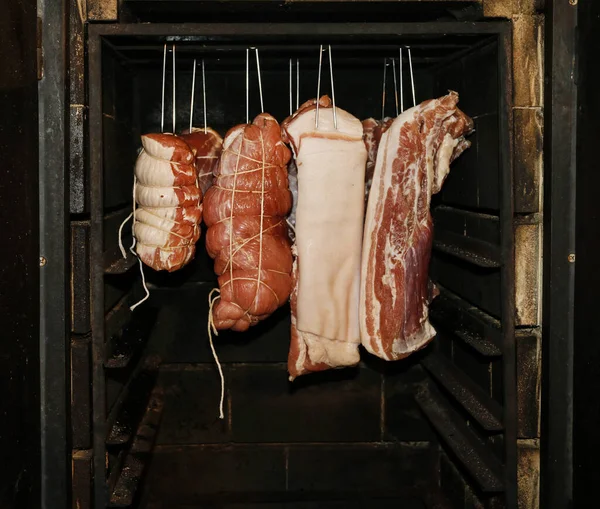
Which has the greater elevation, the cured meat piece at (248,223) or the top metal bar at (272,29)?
the top metal bar at (272,29)

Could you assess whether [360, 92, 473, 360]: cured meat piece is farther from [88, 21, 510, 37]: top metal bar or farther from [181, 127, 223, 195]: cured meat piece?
[181, 127, 223, 195]: cured meat piece

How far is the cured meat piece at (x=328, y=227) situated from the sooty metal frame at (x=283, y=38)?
0.40 meters

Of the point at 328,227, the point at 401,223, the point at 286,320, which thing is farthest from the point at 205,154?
the point at 286,320

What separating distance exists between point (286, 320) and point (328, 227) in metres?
0.95

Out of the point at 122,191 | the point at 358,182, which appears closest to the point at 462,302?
the point at 358,182

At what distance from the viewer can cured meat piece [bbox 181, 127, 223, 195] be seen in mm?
3008

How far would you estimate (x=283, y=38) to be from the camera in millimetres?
2629

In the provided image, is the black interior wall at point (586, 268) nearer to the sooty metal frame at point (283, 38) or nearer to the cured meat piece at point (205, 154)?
the sooty metal frame at point (283, 38)

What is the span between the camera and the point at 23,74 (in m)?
2.41

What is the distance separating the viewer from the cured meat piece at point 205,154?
301 cm

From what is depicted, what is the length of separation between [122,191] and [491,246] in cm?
157

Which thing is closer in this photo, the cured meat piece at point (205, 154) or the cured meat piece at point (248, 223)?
the cured meat piece at point (248, 223)

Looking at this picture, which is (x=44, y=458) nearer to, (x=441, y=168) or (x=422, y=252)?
(x=422, y=252)

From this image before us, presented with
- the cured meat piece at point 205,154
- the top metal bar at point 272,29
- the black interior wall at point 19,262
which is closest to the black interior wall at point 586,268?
the top metal bar at point 272,29
